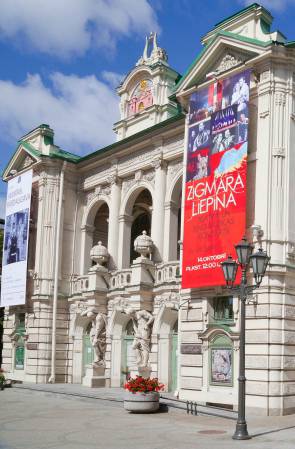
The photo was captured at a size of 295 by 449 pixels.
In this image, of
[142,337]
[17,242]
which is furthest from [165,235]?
[17,242]

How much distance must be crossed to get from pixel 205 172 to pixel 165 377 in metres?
8.92

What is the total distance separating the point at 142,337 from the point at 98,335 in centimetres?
360

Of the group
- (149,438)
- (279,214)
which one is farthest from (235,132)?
(149,438)

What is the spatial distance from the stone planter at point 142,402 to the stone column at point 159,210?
331 inches

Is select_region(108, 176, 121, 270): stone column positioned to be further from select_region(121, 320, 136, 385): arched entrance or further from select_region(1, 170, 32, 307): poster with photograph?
select_region(1, 170, 32, 307): poster with photograph

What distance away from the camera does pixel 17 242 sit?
34250 millimetres

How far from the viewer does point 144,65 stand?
108 feet

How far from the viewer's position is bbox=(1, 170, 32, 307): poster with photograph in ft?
110

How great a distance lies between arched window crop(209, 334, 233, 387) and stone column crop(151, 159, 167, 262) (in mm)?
6952

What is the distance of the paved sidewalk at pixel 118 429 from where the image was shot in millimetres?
Result: 15047

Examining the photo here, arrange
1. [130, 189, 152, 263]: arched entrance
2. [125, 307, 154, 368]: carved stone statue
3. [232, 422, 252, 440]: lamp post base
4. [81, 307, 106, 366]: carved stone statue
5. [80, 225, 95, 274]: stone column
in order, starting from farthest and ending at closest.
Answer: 1. [130, 189, 152, 263]: arched entrance
2. [80, 225, 95, 274]: stone column
3. [81, 307, 106, 366]: carved stone statue
4. [125, 307, 154, 368]: carved stone statue
5. [232, 422, 252, 440]: lamp post base

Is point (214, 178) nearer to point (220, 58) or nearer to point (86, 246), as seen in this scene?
point (220, 58)

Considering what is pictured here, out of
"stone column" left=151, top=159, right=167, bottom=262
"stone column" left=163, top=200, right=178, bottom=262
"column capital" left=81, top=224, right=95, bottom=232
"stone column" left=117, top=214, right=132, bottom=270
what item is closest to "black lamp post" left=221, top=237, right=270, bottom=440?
"stone column" left=163, top=200, right=178, bottom=262

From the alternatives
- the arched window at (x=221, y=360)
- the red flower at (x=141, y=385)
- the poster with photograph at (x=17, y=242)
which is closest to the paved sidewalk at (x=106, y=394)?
the red flower at (x=141, y=385)
